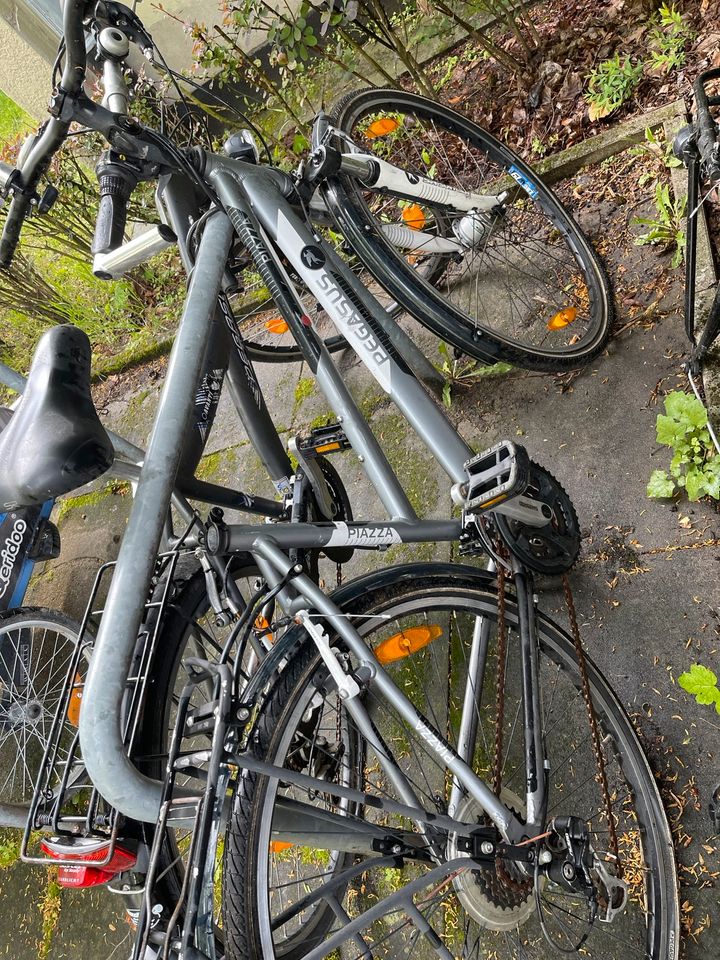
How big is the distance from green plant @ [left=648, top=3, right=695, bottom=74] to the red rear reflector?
3704 mm

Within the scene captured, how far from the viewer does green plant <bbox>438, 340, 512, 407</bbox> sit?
10.2 feet

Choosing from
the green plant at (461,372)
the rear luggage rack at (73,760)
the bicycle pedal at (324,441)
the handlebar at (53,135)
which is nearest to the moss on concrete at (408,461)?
the green plant at (461,372)

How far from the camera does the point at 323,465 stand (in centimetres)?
266

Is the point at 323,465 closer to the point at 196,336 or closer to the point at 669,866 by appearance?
the point at 196,336

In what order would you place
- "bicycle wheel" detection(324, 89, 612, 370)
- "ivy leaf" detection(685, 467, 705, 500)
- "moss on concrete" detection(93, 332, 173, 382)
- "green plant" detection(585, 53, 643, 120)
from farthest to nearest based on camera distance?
1. "moss on concrete" detection(93, 332, 173, 382)
2. "green plant" detection(585, 53, 643, 120)
3. "bicycle wheel" detection(324, 89, 612, 370)
4. "ivy leaf" detection(685, 467, 705, 500)

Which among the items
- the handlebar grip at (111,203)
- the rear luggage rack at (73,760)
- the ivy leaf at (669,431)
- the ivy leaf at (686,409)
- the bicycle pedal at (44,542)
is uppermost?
the handlebar grip at (111,203)

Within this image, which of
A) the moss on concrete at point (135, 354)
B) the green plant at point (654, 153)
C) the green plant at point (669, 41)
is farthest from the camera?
the moss on concrete at point (135, 354)

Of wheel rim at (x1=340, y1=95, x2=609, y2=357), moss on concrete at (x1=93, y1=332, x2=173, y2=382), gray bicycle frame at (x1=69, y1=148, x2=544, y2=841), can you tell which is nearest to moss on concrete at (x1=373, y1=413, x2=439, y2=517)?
wheel rim at (x1=340, y1=95, x2=609, y2=357)

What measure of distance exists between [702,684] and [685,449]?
79 cm

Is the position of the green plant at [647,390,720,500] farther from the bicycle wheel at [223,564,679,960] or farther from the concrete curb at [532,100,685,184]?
the concrete curb at [532,100,685,184]

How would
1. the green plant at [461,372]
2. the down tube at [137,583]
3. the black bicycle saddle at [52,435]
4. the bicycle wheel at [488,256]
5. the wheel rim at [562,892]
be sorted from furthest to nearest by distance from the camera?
1. the green plant at [461,372]
2. the bicycle wheel at [488,256]
3. the wheel rim at [562,892]
4. the black bicycle saddle at [52,435]
5. the down tube at [137,583]

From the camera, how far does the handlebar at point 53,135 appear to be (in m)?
2.02

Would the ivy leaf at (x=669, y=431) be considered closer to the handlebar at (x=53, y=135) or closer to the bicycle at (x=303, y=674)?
the bicycle at (x=303, y=674)

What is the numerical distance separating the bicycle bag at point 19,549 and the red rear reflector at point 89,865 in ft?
5.12
